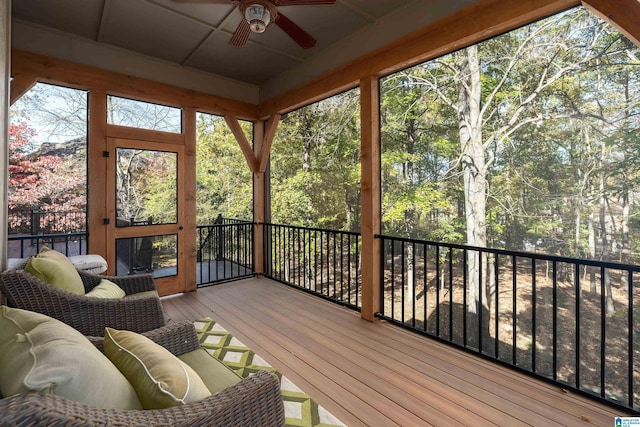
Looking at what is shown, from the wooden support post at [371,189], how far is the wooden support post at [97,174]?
3082 mm

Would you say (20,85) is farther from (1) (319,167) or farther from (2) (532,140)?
(2) (532,140)

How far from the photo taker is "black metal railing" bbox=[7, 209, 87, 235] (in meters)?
3.12

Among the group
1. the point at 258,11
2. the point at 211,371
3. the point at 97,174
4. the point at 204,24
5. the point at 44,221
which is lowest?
the point at 211,371

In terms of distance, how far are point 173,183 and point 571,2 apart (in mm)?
4418

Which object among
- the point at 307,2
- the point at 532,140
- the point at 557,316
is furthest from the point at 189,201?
the point at 557,316

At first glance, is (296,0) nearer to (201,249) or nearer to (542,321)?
(201,249)

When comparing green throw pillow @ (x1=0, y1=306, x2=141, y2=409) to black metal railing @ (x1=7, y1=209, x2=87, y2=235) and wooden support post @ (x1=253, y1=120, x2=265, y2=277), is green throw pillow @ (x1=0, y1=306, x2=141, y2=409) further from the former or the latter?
wooden support post @ (x1=253, y1=120, x2=265, y2=277)

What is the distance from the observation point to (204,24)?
3.12 m

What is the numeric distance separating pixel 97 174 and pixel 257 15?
2776 millimetres

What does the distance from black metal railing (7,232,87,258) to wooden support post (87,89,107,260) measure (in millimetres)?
129

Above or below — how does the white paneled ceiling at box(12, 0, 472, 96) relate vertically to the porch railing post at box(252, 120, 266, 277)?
above

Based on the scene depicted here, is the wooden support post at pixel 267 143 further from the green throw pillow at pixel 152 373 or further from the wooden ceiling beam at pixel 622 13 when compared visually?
the green throw pillow at pixel 152 373

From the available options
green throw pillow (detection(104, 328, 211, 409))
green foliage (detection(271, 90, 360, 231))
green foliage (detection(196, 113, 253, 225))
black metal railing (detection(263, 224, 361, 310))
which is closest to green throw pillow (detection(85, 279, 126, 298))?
green throw pillow (detection(104, 328, 211, 409))

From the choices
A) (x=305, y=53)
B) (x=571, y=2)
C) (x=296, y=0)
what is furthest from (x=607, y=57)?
(x=296, y=0)
